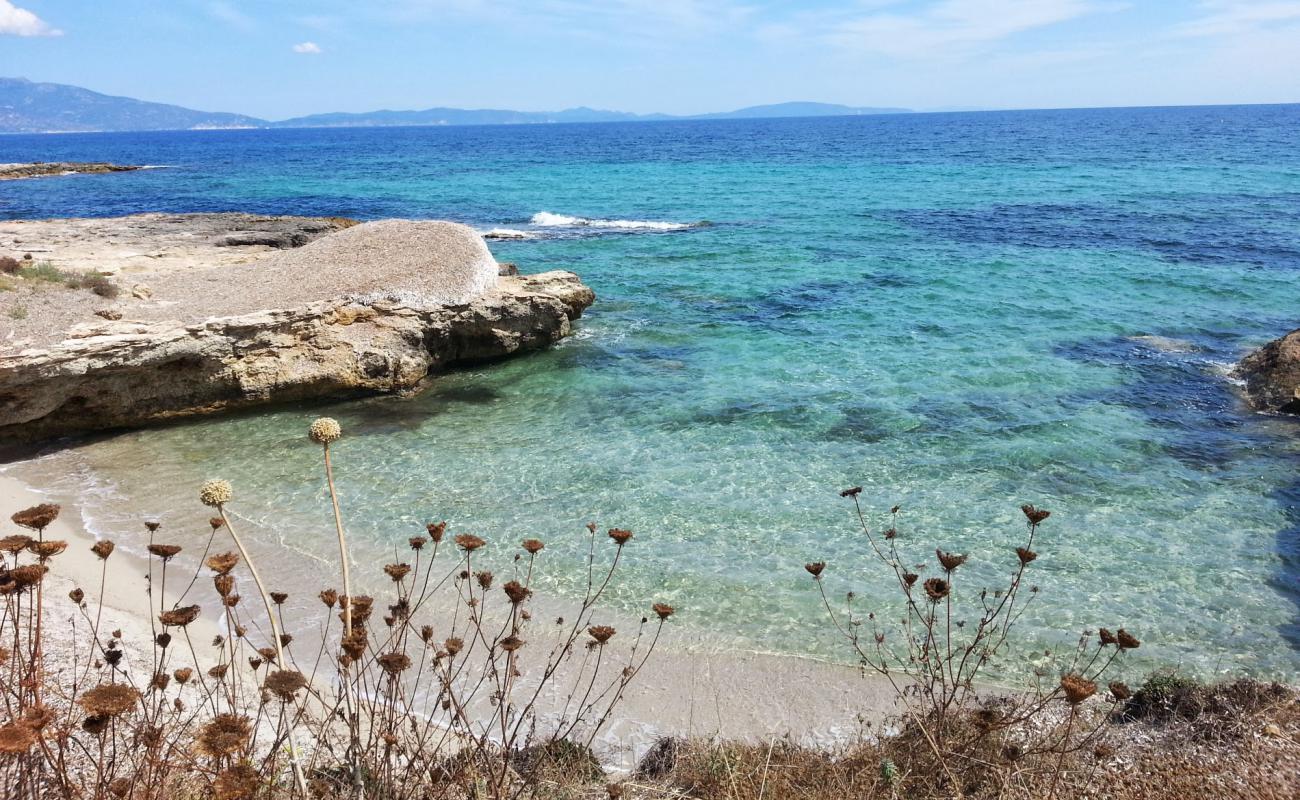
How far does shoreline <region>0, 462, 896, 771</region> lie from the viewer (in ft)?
17.0

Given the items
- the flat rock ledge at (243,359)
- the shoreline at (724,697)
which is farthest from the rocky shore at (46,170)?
the shoreline at (724,697)

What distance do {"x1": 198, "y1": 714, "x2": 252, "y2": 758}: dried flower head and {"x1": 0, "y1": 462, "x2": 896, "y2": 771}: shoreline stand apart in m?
2.81

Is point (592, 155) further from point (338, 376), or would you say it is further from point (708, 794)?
point (708, 794)

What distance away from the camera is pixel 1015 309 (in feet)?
55.3

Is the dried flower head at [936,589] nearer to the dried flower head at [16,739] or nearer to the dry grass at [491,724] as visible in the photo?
the dry grass at [491,724]

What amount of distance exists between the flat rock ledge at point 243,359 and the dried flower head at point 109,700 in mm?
Answer: 9041

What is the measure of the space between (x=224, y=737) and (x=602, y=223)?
2891 cm

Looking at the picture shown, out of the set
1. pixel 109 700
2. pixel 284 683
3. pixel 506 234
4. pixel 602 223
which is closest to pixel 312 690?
pixel 284 683

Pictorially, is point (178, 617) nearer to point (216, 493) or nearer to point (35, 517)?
point (216, 493)

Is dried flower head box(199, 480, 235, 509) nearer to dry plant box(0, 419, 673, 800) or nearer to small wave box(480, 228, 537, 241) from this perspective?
dry plant box(0, 419, 673, 800)

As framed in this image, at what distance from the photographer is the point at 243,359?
10.8 metres

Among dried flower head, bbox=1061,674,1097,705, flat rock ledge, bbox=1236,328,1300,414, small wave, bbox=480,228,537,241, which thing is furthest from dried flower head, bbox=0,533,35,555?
small wave, bbox=480,228,537,241

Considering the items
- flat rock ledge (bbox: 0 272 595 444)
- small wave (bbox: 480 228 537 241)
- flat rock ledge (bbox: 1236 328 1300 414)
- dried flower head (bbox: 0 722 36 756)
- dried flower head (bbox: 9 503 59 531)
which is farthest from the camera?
small wave (bbox: 480 228 537 241)

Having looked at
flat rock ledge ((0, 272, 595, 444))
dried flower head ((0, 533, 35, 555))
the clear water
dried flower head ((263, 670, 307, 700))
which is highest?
dried flower head ((0, 533, 35, 555))
